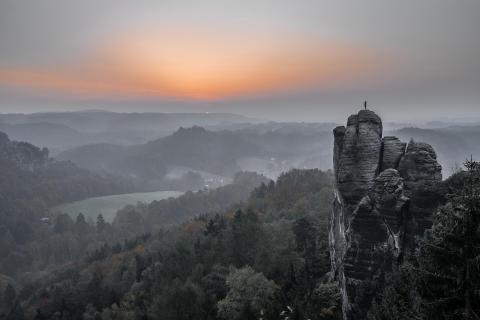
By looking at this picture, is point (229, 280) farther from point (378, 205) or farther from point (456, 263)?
point (456, 263)

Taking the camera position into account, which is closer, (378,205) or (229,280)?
(378,205)

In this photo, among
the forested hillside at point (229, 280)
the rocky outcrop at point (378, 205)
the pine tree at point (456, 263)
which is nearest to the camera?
the pine tree at point (456, 263)

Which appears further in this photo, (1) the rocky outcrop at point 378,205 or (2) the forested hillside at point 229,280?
(2) the forested hillside at point 229,280

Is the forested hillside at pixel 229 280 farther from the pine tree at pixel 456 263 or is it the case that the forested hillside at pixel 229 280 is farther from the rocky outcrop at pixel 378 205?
the pine tree at pixel 456 263

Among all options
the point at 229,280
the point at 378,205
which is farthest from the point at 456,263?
the point at 229,280

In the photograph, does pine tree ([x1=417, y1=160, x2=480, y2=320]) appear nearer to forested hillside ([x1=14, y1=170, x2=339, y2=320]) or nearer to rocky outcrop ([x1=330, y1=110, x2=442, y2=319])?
rocky outcrop ([x1=330, y1=110, x2=442, y2=319])

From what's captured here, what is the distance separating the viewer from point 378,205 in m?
24.4

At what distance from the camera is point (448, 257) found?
1378cm

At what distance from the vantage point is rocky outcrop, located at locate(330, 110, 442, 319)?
23625 mm

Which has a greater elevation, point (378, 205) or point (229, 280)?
point (378, 205)

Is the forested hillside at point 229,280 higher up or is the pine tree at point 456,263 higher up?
the pine tree at point 456,263

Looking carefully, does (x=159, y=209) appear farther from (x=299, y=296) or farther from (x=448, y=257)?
(x=448, y=257)

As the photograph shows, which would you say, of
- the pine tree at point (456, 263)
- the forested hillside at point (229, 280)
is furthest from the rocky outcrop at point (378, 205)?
the pine tree at point (456, 263)

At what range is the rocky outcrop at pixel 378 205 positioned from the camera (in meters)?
23.6
